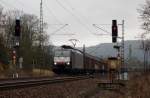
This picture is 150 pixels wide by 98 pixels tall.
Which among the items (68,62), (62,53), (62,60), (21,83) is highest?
(62,53)

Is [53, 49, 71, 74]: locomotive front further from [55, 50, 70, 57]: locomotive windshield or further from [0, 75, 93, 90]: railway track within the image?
[0, 75, 93, 90]: railway track

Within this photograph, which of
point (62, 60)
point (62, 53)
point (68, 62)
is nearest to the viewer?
point (68, 62)

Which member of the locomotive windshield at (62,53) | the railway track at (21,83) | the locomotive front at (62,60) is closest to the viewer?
the railway track at (21,83)

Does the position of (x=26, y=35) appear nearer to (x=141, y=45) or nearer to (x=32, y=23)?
(x=32, y=23)

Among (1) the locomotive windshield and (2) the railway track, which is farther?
(1) the locomotive windshield

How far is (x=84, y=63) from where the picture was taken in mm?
68188

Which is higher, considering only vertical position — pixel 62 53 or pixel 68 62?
pixel 62 53

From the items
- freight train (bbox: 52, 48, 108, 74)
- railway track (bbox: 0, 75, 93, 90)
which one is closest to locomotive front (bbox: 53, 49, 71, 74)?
freight train (bbox: 52, 48, 108, 74)

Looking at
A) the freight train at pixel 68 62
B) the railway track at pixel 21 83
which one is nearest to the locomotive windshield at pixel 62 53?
the freight train at pixel 68 62

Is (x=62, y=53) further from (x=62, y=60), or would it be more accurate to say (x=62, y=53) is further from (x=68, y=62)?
(x=68, y=62)

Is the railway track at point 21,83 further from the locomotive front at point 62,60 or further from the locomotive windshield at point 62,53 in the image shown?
the locomotive front at point 62,60

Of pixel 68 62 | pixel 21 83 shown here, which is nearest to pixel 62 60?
pixel 68 62

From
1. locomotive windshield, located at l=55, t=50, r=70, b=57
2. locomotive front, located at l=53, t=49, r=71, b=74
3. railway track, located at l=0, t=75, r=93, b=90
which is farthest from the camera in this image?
locomotive front, located at l=53, t=49, r=71, b=74

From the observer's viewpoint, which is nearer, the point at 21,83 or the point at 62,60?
the point at 21,83
